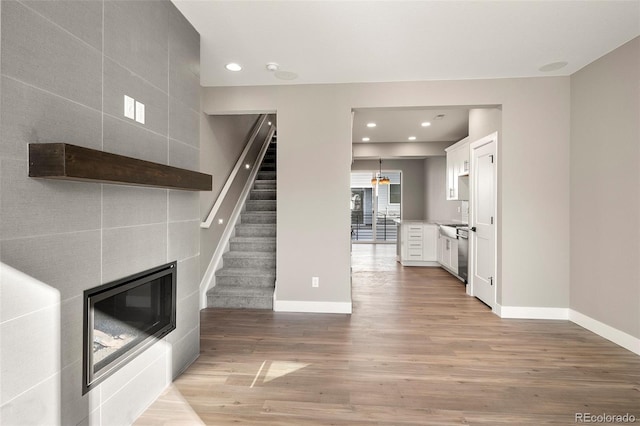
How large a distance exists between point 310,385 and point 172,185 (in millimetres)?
1597

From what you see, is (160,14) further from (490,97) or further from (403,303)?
(403,303)

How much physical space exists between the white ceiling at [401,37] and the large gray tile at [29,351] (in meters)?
2.15

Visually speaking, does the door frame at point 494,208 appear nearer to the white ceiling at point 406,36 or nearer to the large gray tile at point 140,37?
the white ceiling at point 406,36

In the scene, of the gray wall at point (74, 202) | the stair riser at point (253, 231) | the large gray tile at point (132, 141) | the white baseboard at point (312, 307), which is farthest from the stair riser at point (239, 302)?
the large gray tile at point (132, 141)

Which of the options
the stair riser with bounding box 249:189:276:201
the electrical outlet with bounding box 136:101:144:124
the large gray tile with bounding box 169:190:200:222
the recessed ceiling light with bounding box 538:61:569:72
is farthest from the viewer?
the stair riser with bounding box 249:189:276:201

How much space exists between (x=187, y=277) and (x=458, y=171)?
5.13 m

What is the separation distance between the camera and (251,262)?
14.4ft

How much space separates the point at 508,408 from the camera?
6.61ft

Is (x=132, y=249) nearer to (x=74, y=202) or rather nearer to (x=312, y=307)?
(x=74, y=202)

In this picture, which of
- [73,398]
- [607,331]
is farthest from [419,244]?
[73,398]

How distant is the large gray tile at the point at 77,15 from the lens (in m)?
1.32

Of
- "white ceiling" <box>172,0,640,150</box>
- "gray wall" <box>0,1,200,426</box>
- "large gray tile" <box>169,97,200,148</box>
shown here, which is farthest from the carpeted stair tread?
"white ceiling" <box>172,0,640,150</box>

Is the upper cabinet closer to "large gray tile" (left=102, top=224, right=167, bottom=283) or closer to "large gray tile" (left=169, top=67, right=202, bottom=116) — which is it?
"large gray tile" (left=169, top=67, right=202, bottom=116)

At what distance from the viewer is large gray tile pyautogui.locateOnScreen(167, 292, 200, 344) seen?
2.33 m
